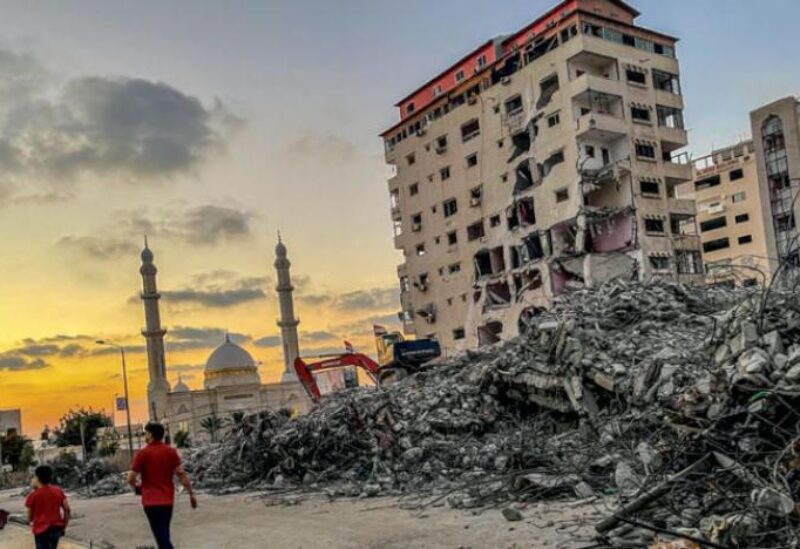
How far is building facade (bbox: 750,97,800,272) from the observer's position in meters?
54.3

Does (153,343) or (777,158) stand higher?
(777,158)

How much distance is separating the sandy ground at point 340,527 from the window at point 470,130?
3395cm

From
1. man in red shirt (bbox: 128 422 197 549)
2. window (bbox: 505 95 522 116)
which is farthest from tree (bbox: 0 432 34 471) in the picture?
man in red shirt (bbox: 128 422 197 549)

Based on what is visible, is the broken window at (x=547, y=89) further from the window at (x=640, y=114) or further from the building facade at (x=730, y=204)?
the building facade at (x=730, y=204)

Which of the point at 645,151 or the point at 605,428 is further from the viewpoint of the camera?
the point at 645,151

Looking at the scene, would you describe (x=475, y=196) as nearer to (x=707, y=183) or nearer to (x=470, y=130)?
(x=470, y=130)

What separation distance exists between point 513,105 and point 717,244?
36088 mm

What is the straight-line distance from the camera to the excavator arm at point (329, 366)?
2797cm

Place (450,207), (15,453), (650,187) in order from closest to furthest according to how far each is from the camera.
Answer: (650,187) → (450,207) → (15,453)

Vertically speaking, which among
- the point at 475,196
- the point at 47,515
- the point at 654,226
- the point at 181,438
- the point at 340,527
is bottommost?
the point at 181,438

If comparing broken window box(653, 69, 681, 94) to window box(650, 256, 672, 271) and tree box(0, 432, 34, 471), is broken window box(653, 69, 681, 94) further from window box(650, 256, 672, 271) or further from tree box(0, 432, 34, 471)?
tree box(0, 432, 34, 471)

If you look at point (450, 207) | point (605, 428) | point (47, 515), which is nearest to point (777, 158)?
point (450, 207)

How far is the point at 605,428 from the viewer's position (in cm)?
1399

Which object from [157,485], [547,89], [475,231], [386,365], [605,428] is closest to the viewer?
[157,485]
